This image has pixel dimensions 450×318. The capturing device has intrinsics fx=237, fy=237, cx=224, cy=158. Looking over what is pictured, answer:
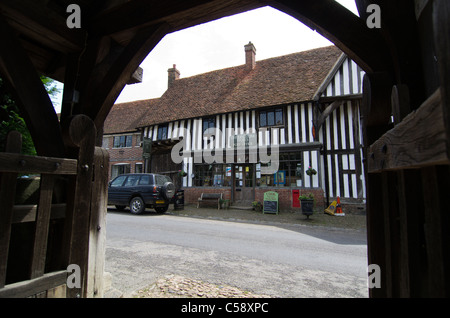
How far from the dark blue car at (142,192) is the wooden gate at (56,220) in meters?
8.74

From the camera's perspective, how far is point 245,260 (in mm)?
4480

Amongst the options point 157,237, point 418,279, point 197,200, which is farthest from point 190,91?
point 418,279

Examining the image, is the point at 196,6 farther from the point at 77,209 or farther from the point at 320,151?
the point at 320,151

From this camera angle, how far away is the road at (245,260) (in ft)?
10.9

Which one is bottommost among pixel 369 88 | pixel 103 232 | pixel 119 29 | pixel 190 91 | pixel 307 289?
pixel 307 289

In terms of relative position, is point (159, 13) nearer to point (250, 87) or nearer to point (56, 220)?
point (56, 220)

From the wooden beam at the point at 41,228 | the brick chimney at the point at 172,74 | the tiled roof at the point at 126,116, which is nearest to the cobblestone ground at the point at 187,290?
the wooden beam at the point at 41,228

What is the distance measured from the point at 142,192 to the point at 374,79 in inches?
417

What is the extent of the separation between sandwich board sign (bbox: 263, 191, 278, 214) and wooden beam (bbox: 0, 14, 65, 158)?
1108 centimetres

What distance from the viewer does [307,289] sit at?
322 cm

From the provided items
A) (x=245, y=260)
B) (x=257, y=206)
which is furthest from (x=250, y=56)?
(x=245, y=260)

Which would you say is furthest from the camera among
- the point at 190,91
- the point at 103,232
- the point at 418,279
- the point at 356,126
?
the point at 190,91

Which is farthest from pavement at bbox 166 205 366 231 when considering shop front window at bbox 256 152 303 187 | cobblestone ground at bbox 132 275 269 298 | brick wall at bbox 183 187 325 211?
cobblestone ground at bbox 132 275 269 298

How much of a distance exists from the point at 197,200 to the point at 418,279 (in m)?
14.7
